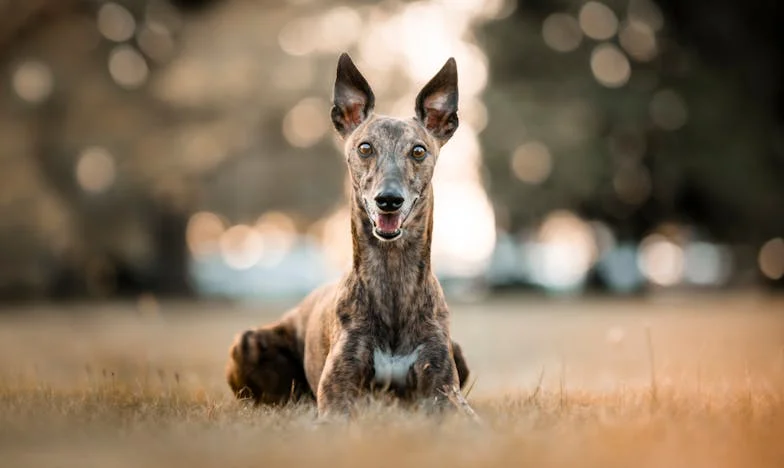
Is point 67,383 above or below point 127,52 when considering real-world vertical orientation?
below

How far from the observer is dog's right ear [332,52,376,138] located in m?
7.25

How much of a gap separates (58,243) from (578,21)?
1922cm

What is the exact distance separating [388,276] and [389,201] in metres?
0.60

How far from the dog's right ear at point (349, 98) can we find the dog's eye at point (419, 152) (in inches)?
29.5

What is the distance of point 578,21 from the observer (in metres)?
35.4

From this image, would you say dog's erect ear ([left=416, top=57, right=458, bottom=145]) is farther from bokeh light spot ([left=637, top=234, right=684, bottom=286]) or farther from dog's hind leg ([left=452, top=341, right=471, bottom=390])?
bokeh light spot ([left=637, top=234, right=684, bottom=286])

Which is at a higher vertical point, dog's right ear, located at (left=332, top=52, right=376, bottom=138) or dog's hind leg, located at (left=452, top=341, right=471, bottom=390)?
dog's right ear, located at (left=332, top=52, right=376, bottom=138)

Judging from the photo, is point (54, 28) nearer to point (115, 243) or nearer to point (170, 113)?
point (170, 113)

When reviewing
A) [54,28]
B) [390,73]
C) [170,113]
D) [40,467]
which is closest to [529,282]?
[390,73]

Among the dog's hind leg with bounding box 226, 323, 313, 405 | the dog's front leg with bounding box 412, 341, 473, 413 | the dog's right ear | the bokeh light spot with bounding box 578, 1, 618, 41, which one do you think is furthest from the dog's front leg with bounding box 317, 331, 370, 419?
the bokeh light spot with bounding box 578, 1, 618, 41

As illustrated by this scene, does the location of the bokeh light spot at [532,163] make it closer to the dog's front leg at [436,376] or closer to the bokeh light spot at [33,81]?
the bokeh light spot at [33,81]

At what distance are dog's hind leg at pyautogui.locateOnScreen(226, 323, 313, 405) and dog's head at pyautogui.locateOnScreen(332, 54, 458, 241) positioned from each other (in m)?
1.70

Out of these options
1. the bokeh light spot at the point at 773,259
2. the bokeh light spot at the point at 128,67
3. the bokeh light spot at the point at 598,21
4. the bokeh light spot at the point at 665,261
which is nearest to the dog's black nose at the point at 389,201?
the bokeh light spot at the point at 128,67

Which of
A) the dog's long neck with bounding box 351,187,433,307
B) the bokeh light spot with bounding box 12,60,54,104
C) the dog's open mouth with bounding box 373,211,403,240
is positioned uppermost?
the bokeh light spot with bounding box 12,60,54,104
